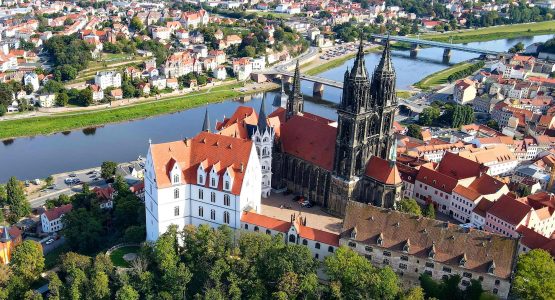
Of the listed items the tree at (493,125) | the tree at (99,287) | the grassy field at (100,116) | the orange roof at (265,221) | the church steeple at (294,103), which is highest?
the church steeple at (294,103)

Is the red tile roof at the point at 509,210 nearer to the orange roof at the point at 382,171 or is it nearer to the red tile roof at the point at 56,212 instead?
the orange roof at the point at 382,171

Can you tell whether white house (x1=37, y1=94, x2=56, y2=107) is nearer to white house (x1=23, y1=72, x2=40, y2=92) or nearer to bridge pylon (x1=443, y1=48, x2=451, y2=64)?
white house (x1=23, y1=72, x2=40, y2=92)

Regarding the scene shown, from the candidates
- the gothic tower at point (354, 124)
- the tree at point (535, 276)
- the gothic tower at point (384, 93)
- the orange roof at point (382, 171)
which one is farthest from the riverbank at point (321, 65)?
the tree at point (535, 276)

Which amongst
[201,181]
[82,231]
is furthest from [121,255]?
[201,181]

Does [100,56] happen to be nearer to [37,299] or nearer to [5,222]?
[5,222]

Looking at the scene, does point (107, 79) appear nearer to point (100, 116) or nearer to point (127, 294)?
→ point (100, 116)

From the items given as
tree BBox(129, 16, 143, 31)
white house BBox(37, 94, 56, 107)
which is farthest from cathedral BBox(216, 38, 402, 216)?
tree BBox(129, 16, 143, 31)
